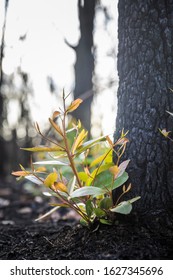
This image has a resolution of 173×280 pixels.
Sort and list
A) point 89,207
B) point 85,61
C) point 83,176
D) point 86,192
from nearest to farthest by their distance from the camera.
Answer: point 86,192 < point 89,207 < point 83,176 < point 85,61

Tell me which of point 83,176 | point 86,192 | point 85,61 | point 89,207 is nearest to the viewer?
point 86,192

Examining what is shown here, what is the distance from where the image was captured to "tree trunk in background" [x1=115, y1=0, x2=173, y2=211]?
135cm

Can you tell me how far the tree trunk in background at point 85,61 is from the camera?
4.36 metres

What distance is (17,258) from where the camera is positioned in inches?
53.2

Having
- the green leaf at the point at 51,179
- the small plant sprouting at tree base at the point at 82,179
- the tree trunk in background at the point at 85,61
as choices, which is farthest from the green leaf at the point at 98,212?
the tree trunk in background at the point at 85,61

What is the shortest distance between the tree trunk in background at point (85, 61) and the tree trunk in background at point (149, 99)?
298cm

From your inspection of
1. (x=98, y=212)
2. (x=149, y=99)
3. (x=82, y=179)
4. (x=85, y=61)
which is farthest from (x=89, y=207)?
(x=85, y=61)

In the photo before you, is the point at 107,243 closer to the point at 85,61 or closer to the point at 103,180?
the point at 103,180

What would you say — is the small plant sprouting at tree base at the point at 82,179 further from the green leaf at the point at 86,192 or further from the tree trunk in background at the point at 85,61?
the tree trunk in background at the point at 85,61

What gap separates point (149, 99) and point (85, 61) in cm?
344

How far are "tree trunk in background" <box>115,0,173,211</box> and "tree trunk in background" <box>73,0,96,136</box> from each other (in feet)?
9.78

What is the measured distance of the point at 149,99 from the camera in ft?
4.51

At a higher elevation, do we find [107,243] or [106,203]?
[106,203]
